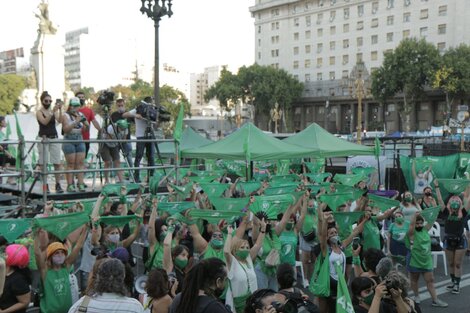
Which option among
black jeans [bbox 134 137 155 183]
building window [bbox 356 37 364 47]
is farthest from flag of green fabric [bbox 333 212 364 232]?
building window [bbox 356 37 364 47]

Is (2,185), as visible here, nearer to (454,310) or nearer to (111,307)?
(111,307)

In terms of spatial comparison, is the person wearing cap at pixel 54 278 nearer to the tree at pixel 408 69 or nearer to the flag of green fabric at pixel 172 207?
the flag of green fabric at pixel 172 207

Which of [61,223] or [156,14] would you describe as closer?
[61,223]

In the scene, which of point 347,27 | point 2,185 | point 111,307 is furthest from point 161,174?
point 347,27

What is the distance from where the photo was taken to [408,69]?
53.2 m

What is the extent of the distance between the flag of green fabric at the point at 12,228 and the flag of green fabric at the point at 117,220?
3.44ft

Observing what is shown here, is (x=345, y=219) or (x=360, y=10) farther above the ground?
(x=360, y=10)

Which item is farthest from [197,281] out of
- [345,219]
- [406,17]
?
[406,17]

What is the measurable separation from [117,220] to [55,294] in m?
1.74

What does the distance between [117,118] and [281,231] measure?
5.20 m

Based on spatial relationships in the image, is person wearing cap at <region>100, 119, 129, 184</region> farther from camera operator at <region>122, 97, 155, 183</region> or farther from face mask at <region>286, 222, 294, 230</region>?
face mask at <region>286, 222, 294, 230</region>

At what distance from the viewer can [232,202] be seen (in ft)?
26.0

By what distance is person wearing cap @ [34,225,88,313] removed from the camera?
5.33 metres

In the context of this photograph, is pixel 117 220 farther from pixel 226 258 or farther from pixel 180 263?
pixel 226 258
